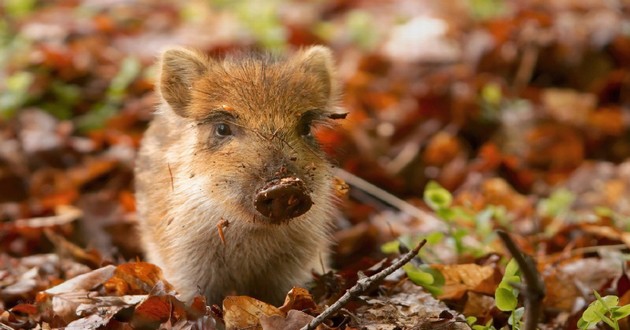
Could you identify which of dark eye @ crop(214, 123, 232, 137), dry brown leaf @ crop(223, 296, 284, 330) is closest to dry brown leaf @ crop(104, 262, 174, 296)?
dry brown leaf @ crop(223, 296, 284, 330)

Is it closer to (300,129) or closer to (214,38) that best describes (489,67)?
(214,38)

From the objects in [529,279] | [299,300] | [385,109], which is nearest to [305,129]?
[299,300]

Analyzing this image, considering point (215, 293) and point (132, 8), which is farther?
point (132, 8)

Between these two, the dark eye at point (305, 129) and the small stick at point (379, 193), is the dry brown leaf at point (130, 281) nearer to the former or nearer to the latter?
the dark eye at point (305, 129)

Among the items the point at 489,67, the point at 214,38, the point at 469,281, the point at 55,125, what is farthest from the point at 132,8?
the point at 469,281

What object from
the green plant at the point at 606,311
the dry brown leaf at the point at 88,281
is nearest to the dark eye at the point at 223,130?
the dry brown leaf at the point at 88,281

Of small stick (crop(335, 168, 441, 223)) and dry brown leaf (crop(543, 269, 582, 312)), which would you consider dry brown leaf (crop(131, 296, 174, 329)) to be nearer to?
dry brown leaf (crop(543, 269, 582, 312))

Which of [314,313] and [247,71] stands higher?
[247,71]

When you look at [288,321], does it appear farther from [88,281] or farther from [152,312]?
[88,281]
